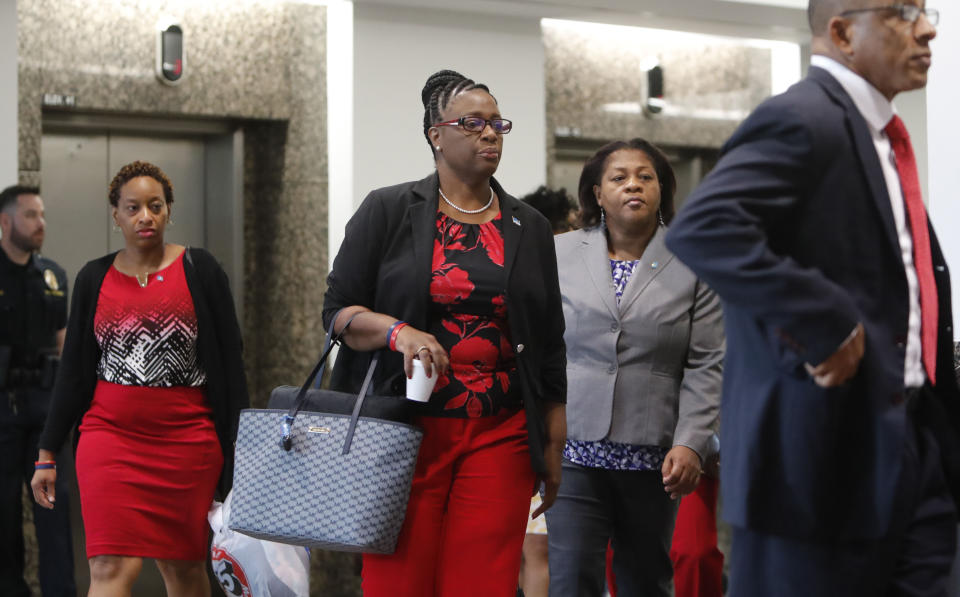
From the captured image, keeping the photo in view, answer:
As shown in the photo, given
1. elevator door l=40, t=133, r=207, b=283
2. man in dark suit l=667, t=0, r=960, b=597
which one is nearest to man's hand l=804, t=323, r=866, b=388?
man in dark suit l=667, t=0, r=960, b=597

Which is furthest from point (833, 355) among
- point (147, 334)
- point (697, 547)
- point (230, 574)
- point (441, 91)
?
point (147, 334)

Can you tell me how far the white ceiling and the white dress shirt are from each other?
4996 mm

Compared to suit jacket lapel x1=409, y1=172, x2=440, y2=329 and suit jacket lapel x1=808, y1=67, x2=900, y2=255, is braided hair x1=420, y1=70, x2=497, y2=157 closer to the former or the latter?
suit jacket lapel x1=409, y1=172, x2=440, y2=329

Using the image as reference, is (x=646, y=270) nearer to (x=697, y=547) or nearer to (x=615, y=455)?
(x=615, y=455)

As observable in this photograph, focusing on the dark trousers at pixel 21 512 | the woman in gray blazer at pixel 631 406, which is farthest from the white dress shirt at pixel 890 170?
the dark trousers at pixel 21 512

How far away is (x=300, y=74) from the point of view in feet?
24.8

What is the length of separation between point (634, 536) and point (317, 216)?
143 inches

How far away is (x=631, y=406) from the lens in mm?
4297

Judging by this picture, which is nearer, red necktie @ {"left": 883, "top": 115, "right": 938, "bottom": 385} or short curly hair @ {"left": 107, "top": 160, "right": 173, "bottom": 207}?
red necktie @ {"left": 883, "top": 115, "right": 938, "bottom": 385}

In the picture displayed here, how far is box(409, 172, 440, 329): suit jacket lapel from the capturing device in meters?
3.46

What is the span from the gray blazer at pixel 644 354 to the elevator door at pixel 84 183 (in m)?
3.77

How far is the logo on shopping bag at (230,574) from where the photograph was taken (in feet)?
16.3

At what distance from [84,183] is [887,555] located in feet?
19.3

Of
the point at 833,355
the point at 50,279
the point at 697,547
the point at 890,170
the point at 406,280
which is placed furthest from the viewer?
the point at 50,279
